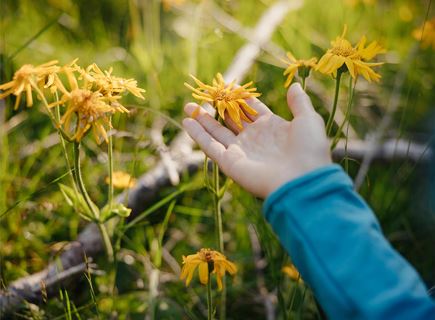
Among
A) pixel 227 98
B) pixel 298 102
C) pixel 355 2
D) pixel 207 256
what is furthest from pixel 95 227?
pixel 355 2

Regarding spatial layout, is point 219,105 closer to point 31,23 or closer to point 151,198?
point 151,198

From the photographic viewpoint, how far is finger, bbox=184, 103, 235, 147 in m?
1.11

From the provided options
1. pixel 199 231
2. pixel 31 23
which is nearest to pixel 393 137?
pixel 199 231

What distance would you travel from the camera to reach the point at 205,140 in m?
1.08

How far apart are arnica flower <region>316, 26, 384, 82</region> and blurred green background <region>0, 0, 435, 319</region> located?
129 millimetres

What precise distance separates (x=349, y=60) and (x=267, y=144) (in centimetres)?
27

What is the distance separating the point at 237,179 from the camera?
3.23 ft

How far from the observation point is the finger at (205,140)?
105cm

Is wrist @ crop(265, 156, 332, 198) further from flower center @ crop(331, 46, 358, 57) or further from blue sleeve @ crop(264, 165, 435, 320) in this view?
flower center @ crop(331, 46, 358, 57)

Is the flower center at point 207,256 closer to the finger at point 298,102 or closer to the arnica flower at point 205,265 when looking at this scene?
the arnica flower at point 205,265

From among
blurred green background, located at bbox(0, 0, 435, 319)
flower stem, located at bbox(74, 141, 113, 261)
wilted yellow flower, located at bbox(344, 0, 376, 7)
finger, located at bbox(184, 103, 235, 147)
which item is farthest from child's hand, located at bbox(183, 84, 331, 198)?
wilted yellow flower, located at bbox(344, 0, 376, 7)

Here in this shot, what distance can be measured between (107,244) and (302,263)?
0.58 m

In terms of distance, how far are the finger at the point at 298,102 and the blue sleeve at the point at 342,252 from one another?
179 mm

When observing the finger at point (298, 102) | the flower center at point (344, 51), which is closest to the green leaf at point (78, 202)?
the finger at point (298, 102)
